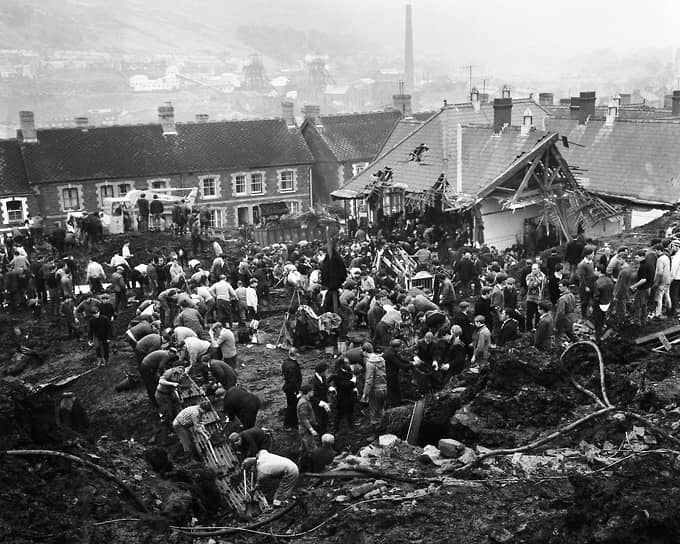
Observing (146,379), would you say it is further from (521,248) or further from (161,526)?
(521,248)

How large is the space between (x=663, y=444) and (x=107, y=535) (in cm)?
734

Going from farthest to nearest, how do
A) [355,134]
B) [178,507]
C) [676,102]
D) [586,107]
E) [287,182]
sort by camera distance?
[355,134], [287,182], [676,102], [586,107], [178,507]

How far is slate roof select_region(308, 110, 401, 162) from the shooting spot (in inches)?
2028

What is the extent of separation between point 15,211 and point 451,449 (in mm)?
38013

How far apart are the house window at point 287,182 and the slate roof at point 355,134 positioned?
3.46 metres

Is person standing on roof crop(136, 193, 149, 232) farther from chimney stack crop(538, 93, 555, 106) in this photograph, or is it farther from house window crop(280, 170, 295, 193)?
chimney stack crop(538, 93, 555, 106)

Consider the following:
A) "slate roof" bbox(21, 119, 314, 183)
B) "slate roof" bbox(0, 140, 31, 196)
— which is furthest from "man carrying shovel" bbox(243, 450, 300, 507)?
"slate roof" bbox(21, 119, 314, 183)

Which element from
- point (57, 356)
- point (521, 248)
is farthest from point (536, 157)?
point (57, 356)

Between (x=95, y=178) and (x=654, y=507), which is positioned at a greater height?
(x=95, y=178)

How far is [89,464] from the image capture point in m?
11.5

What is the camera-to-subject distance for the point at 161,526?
10195mm

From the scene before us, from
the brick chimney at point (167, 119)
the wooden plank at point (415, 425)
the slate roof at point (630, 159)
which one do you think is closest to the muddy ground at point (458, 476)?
the wooden plank at point (415, 425)

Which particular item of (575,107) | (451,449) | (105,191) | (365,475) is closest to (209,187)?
(105,191)

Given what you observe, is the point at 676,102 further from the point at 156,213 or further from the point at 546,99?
the point at 156,213
